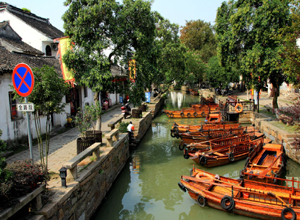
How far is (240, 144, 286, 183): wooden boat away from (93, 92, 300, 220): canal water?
112cm

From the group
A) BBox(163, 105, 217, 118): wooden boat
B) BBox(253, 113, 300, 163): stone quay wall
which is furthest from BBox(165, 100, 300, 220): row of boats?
BBox(163, 105, 217, 118): wooden boat

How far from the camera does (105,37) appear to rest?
455 inches

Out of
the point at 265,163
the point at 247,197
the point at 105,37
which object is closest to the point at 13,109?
the point at 105,37

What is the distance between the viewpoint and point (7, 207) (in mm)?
4156

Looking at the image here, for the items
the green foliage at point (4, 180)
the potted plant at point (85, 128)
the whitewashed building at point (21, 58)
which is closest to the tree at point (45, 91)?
the whitewashed building at point (21, 58)

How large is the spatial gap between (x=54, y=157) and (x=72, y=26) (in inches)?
236

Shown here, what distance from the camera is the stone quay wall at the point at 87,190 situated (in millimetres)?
5598

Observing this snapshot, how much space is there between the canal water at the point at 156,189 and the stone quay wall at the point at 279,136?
55cm

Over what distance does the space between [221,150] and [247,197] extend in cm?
454

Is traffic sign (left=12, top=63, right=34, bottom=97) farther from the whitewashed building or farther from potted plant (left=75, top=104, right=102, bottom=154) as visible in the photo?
potted plant (left=75, top=104, right=102, bottom=154)

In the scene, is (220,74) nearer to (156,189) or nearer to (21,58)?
(21,58)

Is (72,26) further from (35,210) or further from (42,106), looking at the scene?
(35,210)

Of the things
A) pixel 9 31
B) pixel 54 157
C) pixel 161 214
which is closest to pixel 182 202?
pixel 161 214

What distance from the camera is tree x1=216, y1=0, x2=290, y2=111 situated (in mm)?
16703
